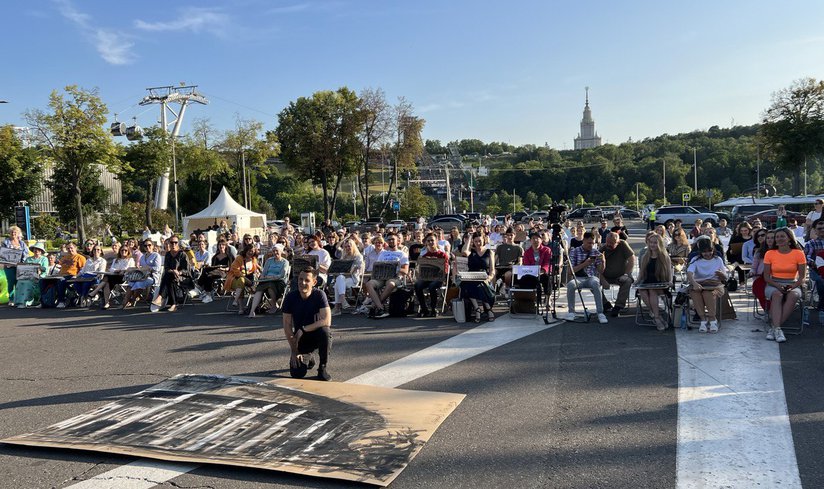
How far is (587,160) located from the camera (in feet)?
348

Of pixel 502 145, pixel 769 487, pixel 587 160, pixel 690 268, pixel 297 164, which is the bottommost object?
pixel 769 487

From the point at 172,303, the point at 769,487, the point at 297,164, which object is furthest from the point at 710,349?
the point at 297,164

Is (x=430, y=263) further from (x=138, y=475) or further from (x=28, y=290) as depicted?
(x=28, y=290)

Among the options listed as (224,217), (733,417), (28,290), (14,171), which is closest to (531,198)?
(224,217)

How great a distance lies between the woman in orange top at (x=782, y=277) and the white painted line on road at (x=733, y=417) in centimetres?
33

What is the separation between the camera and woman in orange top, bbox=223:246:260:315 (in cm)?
1145

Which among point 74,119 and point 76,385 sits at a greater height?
point 74,119

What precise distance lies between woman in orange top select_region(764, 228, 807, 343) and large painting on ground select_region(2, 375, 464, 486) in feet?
14.7

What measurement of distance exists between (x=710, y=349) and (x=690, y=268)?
155cm

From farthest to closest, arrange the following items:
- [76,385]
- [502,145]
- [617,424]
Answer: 1. [502,145]
2. [76,385]
3. [617,424]

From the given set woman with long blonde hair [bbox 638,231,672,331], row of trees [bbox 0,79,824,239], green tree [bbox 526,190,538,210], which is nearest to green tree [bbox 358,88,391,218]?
row of trees [bbox 0,79,824,239]

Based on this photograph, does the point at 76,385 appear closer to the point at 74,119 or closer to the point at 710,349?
→ the point at 710,349

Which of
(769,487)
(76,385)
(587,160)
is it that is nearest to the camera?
(769,487)

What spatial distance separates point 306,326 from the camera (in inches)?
262
